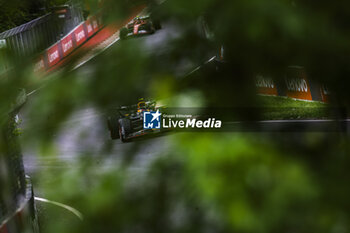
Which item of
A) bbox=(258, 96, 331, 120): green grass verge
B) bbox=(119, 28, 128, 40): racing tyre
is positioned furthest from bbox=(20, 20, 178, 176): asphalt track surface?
bbox=(258, 96, 331, 120): green grass verge

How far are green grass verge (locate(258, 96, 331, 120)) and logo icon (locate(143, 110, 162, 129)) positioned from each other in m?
0.26

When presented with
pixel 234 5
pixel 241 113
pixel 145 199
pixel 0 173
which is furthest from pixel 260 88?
pixel 0 173

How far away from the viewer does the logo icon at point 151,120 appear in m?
1.09

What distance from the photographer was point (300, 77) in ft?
2.55

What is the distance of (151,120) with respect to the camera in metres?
1.18

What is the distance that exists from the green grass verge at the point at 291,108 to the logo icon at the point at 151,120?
0.87ft

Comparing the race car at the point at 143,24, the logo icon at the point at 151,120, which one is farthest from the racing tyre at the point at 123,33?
the logo icon at the point at 151,120

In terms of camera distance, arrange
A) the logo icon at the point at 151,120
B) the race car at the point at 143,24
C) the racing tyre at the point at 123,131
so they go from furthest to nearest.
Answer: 1. the racing tyre at the point at 123,131
2. the logo icon at the point at 151,120
3. the race car at the point at 143,24

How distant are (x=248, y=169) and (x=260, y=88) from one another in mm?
145

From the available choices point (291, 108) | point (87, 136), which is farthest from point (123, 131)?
point (291, 108)

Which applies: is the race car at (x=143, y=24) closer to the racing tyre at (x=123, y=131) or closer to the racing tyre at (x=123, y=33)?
the racing tyre at (x=123, y=33)

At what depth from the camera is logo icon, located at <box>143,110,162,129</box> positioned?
1.09m

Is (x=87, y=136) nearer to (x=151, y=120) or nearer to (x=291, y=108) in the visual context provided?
(x=151, y=120)

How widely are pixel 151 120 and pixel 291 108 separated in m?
0.38
